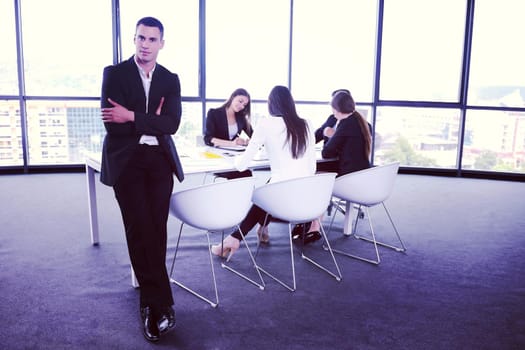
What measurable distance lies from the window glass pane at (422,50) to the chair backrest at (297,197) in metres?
4.52

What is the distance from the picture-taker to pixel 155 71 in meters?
2.31

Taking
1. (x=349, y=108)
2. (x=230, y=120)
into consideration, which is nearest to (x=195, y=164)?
(x=349, y=108)

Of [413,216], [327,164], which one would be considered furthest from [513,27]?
[327,164]

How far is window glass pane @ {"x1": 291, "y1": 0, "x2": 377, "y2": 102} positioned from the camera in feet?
22.7

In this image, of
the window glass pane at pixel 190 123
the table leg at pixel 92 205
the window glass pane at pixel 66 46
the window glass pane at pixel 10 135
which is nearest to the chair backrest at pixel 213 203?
the table leg at pixel 92 205

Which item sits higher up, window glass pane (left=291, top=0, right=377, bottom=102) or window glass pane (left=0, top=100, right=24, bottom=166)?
window glass pane (left=291, top=0, right=377, bottom=102)

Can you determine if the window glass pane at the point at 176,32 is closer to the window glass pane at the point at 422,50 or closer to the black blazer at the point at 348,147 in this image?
the window glass pane at the point at 422,50

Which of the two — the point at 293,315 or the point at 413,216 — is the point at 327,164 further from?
the point at 293,315

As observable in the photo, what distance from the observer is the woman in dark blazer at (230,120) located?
4.50 meters

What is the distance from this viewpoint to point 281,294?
9.32 feet

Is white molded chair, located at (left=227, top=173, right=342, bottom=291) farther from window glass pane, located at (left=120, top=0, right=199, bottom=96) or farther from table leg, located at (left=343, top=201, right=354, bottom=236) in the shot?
window glass pane, located at (left=120, top=0, right=199, bottom=96)

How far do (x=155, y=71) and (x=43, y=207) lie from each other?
3.03 meters

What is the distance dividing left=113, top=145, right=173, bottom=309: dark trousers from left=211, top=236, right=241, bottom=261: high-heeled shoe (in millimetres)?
964

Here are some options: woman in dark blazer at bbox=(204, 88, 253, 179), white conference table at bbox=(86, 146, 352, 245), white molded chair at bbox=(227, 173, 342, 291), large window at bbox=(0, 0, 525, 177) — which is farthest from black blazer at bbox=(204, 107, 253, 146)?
large window at bbox=(0, 0, 525, 177)
